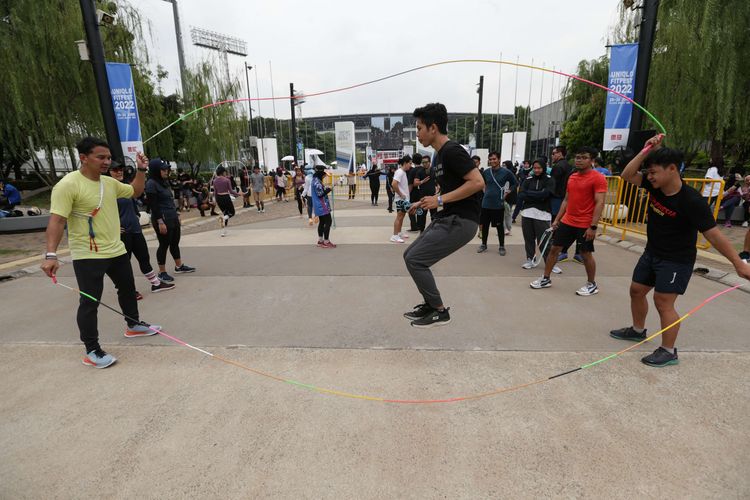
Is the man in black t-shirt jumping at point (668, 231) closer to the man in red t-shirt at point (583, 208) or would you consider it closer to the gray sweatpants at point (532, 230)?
the man in red t-shirt at point (583, 208)

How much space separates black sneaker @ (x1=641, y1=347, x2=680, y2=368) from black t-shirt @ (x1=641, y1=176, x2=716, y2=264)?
0.76 meters

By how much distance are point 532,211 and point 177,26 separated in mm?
19858

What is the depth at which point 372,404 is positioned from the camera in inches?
108

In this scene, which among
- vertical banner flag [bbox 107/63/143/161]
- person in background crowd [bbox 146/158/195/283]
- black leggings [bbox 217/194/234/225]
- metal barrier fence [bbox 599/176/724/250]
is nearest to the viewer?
person in background crowd [bbox 146/158/195/283]

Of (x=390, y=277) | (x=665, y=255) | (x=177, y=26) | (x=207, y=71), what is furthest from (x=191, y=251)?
(x=207, y=71)

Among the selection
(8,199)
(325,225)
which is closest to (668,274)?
(325,225)

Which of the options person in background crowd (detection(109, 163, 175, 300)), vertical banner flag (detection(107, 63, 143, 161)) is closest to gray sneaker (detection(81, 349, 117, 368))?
person in background crowd (detection(109, 163, 175, 300))

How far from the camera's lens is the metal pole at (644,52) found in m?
6.84

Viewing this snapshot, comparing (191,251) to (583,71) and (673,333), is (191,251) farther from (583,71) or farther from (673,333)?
(583,71)

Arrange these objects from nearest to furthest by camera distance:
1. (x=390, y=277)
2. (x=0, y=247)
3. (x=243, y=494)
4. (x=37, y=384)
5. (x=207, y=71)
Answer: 1. (x=243, y=494)
2. (x=37, y=384)
3. (x=390, y=277)
4. (x=0, y=247)
5. (x=207, y=71)

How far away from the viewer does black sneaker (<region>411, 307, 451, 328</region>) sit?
11.1ft

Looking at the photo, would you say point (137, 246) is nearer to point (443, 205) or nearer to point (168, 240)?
point (168, 240)

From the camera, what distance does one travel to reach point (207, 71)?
21.3 meters

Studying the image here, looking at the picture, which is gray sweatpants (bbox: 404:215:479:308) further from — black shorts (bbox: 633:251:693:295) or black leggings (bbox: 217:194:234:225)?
black leggings (bbox: 217:194:234:225)
